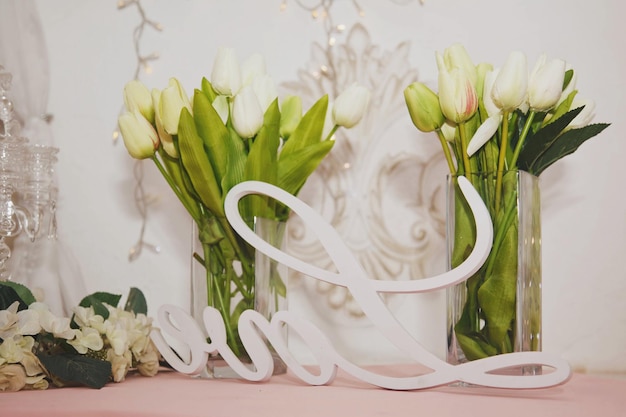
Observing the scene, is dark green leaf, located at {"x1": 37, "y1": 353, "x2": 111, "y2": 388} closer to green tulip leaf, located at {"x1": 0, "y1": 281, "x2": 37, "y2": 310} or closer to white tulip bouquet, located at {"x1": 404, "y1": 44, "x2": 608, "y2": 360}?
green tulip leaf, located at {"x1": 0, "y1": 281, "x2": 37, "y2": 310}

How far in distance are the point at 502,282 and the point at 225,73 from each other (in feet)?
1.53

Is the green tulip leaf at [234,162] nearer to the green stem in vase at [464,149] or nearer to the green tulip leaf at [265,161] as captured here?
the green tulip leaf at [265,161]

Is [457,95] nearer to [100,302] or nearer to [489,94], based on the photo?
[489,94]

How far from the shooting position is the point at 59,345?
96 centimetres

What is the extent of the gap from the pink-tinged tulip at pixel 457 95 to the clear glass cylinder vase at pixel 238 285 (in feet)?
0.96

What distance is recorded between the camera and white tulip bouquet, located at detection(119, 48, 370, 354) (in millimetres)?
1007

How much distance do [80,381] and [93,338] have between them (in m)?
0.06

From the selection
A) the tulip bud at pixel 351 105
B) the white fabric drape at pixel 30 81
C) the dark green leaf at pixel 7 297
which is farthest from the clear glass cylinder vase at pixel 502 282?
the white fabric drape at pixel 30 81

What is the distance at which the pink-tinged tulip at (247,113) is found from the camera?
0.98m

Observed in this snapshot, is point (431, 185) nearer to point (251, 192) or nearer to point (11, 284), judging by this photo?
point (251, 192)

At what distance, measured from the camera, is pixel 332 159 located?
1.27 m

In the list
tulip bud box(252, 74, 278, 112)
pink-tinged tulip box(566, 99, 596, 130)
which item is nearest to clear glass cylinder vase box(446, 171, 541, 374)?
pink-tinged tulip box(566, 99, 596, 130)

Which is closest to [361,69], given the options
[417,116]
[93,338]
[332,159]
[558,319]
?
[332,159]

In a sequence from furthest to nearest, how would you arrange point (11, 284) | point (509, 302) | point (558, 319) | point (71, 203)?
point (71, 203)
point (558, 319)
point (11, 284)
point (509, 302)
